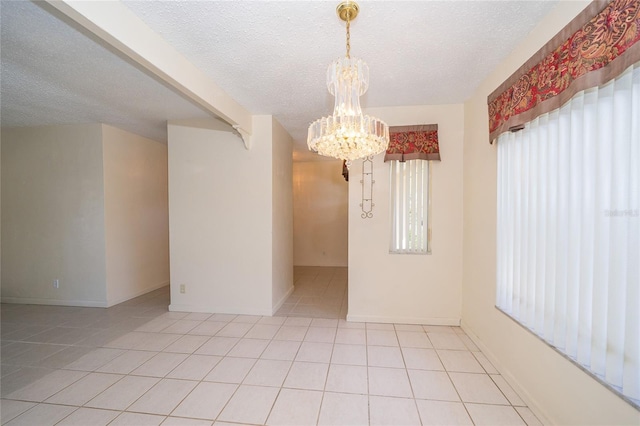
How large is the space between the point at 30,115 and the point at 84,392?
3.54 metres

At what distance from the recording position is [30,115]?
311cm

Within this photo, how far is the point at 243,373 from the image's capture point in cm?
198

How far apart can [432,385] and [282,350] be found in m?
1.31

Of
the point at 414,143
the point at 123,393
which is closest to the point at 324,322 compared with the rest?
the point at 123,393

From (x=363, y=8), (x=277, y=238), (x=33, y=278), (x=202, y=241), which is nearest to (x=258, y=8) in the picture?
(x=363, y=8)

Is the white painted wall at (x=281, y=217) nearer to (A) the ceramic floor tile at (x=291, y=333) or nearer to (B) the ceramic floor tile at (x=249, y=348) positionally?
(A) the ceramic floor tile at (x=291, y=333)

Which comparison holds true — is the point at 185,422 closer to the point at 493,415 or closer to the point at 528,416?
the point at 493,415

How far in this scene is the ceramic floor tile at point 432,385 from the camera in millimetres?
1722

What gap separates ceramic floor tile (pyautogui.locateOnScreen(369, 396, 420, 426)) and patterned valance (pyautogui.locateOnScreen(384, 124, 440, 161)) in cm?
228

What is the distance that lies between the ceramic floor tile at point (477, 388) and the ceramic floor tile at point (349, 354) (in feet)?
2.39

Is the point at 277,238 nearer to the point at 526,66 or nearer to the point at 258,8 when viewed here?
the point at 258,8

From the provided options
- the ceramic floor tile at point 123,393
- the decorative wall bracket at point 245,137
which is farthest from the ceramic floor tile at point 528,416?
the decorative wall bracket at point 245,137

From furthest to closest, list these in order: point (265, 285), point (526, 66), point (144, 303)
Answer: point (144, 303) → point (265, 285) → point (526, 66)

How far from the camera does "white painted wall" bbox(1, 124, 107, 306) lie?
3.48 m
